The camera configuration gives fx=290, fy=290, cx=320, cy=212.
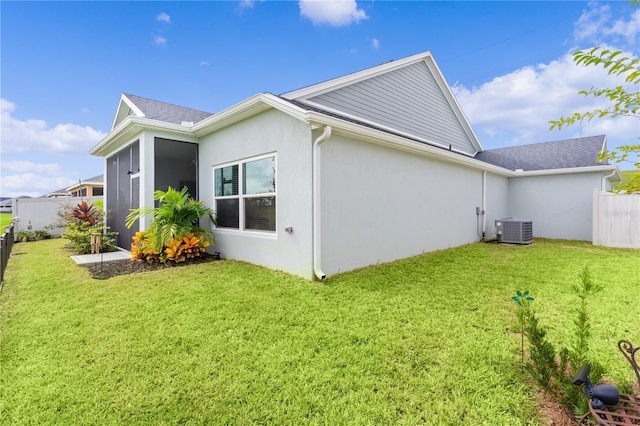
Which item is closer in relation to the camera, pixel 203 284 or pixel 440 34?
pixel 203 284

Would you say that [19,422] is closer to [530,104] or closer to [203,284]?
[203,284]

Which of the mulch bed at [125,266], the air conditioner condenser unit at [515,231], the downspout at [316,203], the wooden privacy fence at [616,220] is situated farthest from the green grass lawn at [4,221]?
the wooden privacy fence at [616,220]

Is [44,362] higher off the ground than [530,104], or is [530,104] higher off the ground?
[530,104]

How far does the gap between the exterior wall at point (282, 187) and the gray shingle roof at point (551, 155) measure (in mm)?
10548

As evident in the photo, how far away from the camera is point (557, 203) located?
35.3 ft

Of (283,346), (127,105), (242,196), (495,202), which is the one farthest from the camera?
(495,202)

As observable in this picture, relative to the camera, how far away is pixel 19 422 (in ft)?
6.50

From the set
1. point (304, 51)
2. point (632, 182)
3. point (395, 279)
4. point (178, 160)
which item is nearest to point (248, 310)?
point (395, 279)

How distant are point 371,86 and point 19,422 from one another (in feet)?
32.9

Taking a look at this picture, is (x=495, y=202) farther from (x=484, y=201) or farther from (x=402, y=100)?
(x=402, y=100)

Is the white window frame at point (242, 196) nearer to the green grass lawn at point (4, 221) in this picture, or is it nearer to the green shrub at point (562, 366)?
the green shrub at point (562, 366)

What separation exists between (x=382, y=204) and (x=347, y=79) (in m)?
4.57

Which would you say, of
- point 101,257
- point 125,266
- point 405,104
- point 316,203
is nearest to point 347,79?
point 405,104

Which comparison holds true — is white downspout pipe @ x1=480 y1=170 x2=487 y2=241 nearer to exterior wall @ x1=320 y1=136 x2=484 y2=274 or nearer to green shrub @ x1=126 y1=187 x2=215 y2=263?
exterior wall @ x1=320 y1=136 x2=484 y2=274
